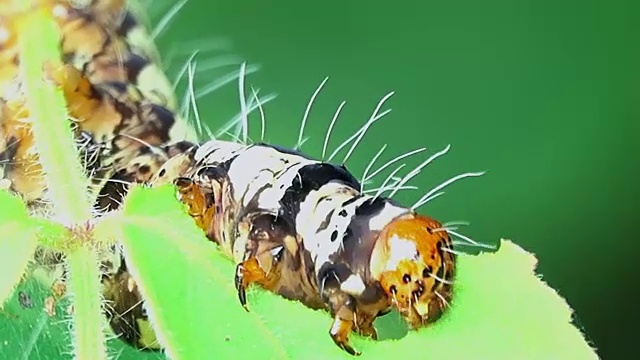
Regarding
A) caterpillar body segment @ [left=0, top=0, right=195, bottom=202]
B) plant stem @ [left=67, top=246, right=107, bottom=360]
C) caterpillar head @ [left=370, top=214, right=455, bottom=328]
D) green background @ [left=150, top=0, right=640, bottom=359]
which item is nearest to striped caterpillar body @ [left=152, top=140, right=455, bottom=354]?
caterpillar head @ [left=370, top=214, right=455, bottom=328]

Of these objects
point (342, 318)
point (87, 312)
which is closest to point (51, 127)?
A: point (87, 312)

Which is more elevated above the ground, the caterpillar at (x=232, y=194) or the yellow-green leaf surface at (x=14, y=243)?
the yellow-green leaf surface at (x=14, y=243)

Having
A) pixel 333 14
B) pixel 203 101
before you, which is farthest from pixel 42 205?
pixel 333 14

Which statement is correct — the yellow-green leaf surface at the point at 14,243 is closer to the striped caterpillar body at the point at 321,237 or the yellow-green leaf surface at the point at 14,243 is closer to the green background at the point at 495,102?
the striped caterpillar body at the point at 321,237

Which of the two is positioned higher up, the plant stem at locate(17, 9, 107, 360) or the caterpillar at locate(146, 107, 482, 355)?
the plant stem at locate(17, 9, 107, 360)

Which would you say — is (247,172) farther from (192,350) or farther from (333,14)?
(333,14)

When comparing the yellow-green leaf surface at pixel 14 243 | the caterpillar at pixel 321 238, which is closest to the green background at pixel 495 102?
the caterpillar at pixel 321 238

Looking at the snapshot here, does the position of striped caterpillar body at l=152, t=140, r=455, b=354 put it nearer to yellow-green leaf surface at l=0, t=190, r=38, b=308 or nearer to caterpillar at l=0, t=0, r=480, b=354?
caterpillar at l=0, t=0, r=480, b=354

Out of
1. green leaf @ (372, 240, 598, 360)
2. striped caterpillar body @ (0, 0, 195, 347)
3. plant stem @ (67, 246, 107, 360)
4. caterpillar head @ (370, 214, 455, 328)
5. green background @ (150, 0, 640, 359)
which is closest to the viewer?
plant stem @ (67, 246, 107, 360)
